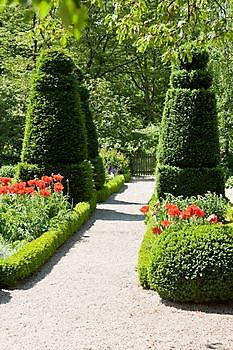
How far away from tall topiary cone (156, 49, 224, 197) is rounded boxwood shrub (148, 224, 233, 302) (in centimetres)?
532

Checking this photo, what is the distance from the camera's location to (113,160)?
82.8 feet

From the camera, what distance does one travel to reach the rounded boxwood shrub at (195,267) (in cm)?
549

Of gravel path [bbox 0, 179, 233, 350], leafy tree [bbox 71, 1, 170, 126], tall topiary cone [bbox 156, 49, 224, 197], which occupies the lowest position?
gravel path [bbox 0, 179, 233, 350]

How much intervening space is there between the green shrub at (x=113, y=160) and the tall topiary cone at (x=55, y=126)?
38.7ft

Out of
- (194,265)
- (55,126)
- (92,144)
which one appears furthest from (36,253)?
(92,144)

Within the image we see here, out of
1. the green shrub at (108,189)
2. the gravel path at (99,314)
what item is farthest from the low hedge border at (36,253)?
the green shrub at (108,189)

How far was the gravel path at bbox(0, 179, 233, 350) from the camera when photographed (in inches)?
178

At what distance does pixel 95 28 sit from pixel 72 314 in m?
28.3

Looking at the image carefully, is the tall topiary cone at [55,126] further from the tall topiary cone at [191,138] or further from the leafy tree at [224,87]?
the leafy tree at [224,87]

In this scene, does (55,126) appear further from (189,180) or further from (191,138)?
(189,180)

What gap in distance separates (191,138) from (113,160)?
14.4 m

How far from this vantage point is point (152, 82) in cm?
3694

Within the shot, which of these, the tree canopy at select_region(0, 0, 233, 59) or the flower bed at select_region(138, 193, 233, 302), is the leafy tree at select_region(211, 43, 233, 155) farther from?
the flower bed at select_region(138, 193, 233, 302)

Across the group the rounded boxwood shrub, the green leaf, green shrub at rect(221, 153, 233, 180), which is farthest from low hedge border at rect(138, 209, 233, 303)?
green shrub at rect(221, 153, 233, 180)
